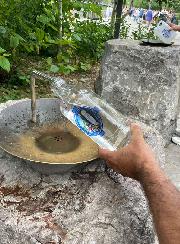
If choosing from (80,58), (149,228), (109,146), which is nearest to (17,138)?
(109,146)

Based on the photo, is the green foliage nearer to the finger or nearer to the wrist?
the finger

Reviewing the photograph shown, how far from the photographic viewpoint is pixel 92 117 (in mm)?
1927

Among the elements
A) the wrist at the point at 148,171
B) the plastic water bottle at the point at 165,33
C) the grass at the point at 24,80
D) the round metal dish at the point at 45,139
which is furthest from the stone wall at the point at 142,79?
the wrist at the point at 148,171

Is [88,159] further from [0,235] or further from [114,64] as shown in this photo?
→ [114,64]

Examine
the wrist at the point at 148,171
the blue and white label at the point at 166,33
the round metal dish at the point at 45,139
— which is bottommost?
the round metal dish at the point at 45,139

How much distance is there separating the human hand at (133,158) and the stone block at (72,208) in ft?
0.67

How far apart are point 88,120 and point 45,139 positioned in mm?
342

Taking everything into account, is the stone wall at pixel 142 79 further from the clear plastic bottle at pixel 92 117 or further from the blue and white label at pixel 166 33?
the clear plastic bottle at pixel 92 117

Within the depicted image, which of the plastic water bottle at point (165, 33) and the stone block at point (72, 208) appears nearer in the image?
the stone block at point (72, 208)

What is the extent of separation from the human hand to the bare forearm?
0.12ft

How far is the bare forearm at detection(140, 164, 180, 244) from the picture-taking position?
1.37 meters

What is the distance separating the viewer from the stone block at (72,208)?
1722 mm

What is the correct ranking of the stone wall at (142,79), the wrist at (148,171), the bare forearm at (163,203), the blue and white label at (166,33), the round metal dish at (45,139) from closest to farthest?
the bare forearm at (163,203)
the wrist at (148,171)
the round metal dish at (45,139)
the stone wall at (142,79)
the blue and white label at (166,33)

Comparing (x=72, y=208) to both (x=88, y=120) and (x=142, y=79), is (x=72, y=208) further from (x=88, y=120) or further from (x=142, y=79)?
(x=142, y=79)
